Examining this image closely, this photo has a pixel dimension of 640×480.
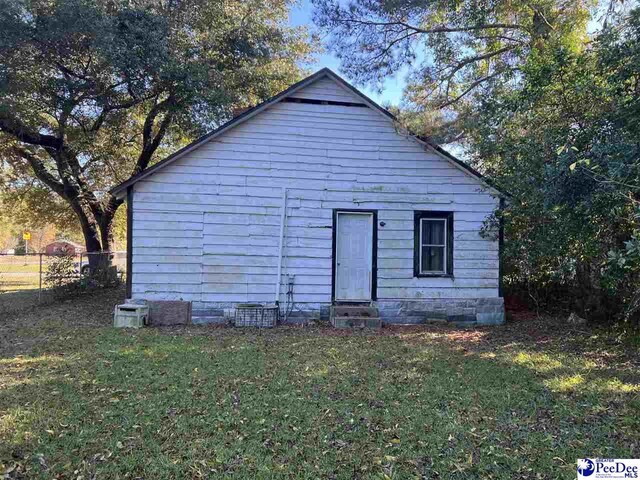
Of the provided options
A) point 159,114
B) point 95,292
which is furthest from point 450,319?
point 159,114

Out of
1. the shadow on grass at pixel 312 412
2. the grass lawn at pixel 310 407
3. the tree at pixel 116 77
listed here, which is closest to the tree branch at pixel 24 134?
the tree at pixel 116 77

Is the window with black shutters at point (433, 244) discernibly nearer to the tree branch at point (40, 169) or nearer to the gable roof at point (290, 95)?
the gable roof at point (290, 95)

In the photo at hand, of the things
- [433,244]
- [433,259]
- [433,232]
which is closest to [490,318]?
[433,259]

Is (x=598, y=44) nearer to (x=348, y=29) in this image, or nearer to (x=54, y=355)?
(x=348, y=29)

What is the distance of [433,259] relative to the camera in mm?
9094

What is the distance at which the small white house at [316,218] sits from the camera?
8.46 meters

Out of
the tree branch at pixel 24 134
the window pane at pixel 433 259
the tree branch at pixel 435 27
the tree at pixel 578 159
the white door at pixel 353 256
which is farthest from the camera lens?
the tree branch at pixel 24 134

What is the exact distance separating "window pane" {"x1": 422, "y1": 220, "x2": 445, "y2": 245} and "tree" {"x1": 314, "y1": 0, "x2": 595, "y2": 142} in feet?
5.96

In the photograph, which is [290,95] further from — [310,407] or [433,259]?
[310,407]

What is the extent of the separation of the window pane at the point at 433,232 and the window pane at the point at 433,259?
15 cm

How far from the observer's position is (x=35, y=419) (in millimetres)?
3873

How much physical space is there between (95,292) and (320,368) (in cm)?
1020

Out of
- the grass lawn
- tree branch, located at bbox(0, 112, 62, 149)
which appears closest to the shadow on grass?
the grass lawn

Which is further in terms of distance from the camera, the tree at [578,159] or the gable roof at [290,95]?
the gable roof at [290,95]
